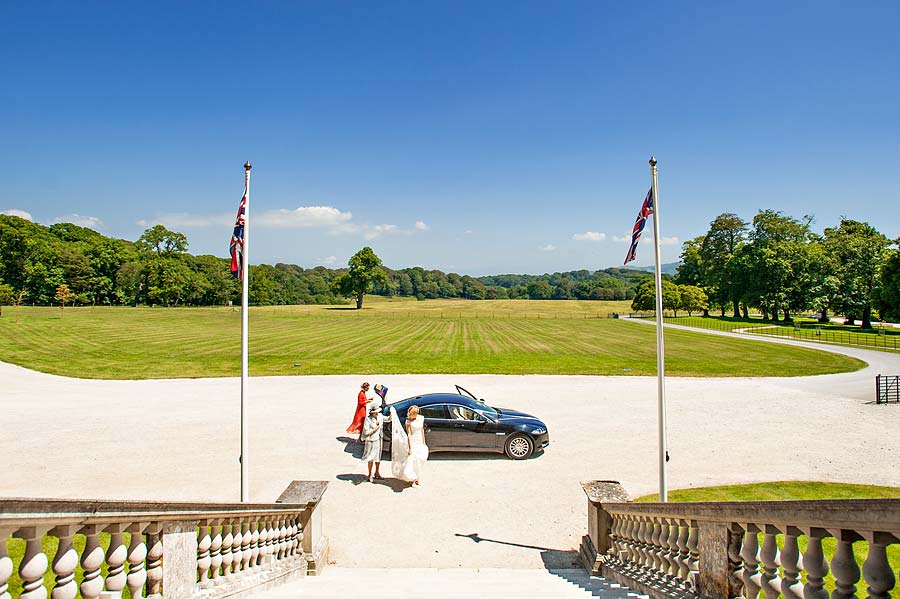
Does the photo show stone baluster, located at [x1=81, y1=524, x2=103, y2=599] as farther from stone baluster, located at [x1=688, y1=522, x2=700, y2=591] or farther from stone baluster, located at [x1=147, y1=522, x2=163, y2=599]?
stone baluster, located at [x1=688, y1=522, x2=700, y2=591]

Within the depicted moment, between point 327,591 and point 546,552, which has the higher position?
point 327,591

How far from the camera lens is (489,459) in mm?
13156

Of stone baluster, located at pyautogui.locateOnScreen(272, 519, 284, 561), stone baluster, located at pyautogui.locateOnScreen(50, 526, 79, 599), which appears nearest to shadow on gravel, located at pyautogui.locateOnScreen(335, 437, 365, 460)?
stone baluster, located at pyautogui.locateOnScreen(272, 519, 284, 561)

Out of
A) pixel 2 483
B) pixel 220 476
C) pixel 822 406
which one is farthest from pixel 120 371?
pixel 822 406

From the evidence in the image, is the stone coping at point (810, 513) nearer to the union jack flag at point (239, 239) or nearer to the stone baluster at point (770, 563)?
the stone baluster at point (770, 563)

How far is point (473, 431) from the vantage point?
1308 centimetres

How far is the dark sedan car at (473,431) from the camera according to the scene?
13.1 m

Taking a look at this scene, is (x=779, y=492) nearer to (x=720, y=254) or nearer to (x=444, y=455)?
(x=444, y=455)

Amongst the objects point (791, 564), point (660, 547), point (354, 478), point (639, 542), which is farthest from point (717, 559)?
point (354, 478)

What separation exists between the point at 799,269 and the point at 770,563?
284 ft

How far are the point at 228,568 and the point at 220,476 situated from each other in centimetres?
786

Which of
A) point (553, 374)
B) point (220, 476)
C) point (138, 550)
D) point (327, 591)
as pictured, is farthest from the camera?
point (553, 374)

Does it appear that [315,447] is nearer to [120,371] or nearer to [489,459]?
[489,459]

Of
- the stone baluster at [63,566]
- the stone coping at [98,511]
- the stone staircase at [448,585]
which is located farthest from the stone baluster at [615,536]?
the stone baluster at [63,566]
